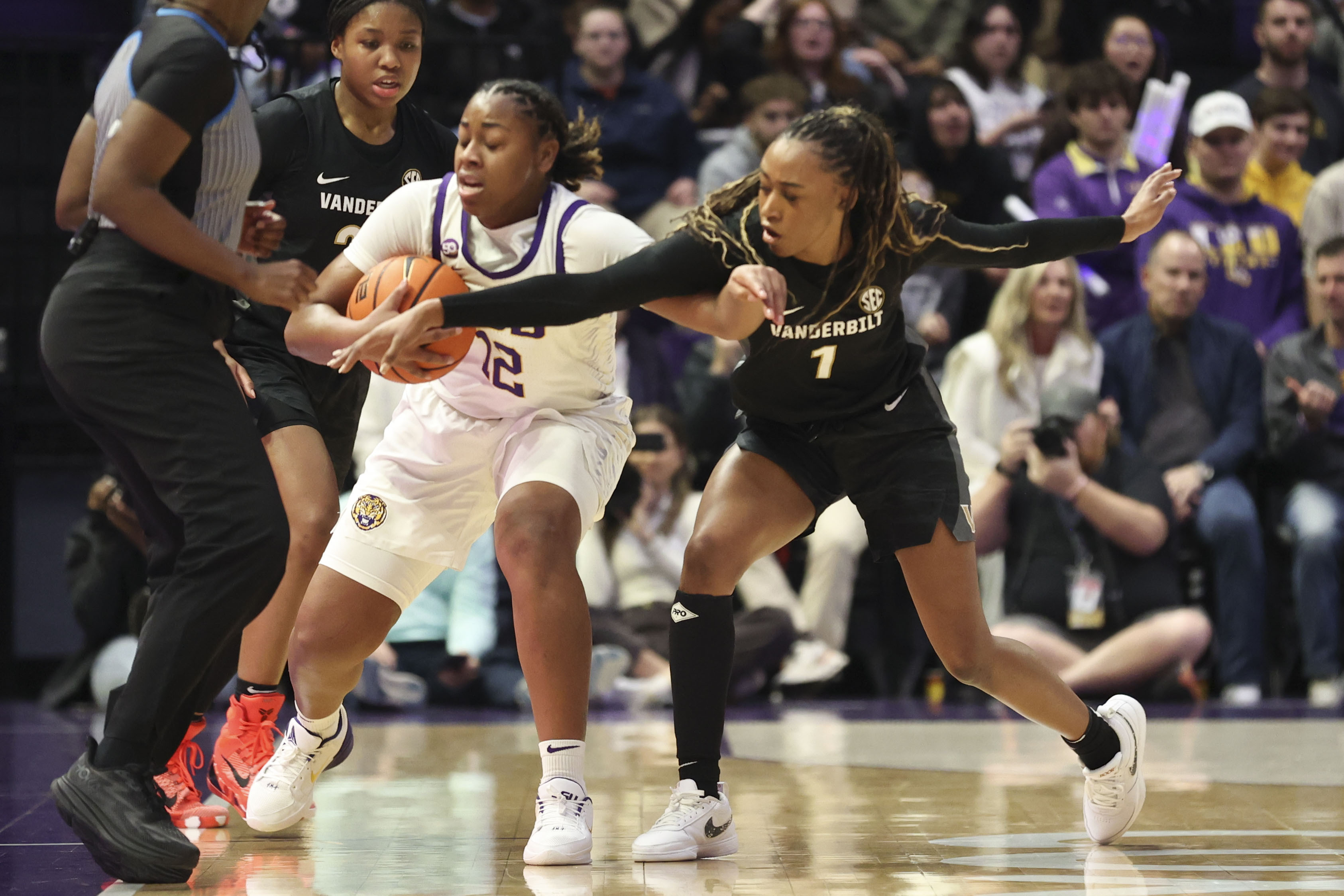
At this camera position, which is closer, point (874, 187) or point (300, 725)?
point (874, 187)

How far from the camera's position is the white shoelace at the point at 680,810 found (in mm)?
3957

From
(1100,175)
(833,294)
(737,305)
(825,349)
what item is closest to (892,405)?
(825,349)

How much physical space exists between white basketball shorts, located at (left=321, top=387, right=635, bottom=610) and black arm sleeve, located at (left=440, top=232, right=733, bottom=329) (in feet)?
1.35

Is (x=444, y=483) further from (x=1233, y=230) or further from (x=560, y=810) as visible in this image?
(x=1233, y=230)

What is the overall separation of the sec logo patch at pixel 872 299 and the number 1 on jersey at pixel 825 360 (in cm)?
12

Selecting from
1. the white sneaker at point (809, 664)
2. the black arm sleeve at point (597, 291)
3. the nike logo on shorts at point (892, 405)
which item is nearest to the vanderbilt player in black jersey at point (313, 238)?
the black arm sleeve at point (597, 291)

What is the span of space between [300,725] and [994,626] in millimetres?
4137

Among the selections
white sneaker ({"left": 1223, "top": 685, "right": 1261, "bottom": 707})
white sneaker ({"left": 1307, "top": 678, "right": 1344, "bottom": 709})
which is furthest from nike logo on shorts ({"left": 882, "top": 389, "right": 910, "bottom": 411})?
white sneaker ({"left": 1307, "top": 678, "right": 1344, "bottom": 709})

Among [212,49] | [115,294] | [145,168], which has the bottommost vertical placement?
[115,294]

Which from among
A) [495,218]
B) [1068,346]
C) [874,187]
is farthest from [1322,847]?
[1068,346]

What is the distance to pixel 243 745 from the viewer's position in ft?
14.8

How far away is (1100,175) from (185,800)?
6027 millimetres

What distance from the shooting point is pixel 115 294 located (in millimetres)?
3568

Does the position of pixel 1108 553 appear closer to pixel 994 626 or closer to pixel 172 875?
pixel 994 626
